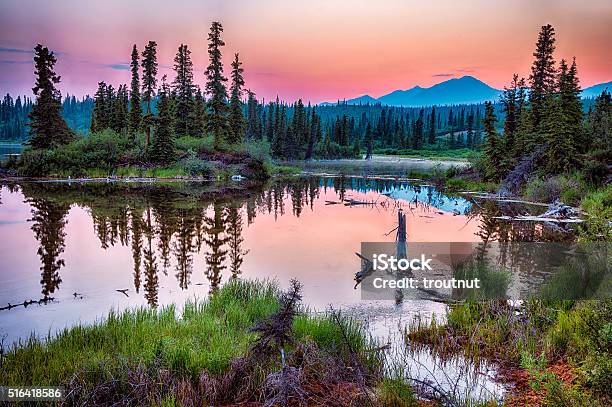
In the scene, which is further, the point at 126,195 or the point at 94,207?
the point at 126,195

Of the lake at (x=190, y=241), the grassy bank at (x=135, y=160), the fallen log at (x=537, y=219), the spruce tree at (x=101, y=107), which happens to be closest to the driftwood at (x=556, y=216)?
the fallen log at (x=537, y=219)

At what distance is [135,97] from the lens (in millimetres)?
57688

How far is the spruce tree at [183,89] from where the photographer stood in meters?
59.5

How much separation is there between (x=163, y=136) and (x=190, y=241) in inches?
1325

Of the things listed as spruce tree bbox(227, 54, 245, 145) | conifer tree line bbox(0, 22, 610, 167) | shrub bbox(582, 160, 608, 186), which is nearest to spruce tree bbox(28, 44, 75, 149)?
conifer tree line bbox(0, 22, 610, 167)

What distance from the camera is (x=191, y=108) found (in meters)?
62.9

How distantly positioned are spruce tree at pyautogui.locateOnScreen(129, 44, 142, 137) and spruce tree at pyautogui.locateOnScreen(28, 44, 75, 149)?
302 inches

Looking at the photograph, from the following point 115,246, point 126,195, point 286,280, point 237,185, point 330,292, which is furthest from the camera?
point 237,185

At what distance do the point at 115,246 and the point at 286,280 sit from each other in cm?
789

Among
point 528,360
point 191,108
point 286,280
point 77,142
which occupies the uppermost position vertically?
point 191,108

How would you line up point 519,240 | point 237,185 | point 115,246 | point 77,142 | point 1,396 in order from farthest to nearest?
point 77,142 → point 237,185 → point 519,240 → point 115,246 → point 1,396

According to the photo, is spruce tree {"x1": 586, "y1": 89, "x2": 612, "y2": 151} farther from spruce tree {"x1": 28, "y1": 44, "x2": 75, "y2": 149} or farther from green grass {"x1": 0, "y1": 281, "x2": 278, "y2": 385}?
spruce tree {"x1": 28, "y1": 44, "x2": 75, "y2": 149}

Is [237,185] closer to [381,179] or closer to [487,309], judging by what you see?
[381,179]

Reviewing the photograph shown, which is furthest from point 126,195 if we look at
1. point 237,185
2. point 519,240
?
point 519,240
